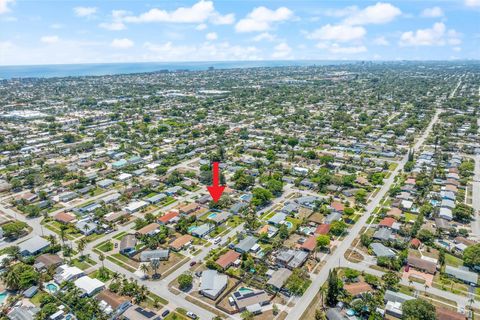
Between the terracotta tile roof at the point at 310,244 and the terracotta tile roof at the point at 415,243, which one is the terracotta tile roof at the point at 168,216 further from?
the terracotta tile roof at the point at 415,243

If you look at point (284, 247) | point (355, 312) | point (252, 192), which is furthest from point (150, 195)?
point (355, 312)

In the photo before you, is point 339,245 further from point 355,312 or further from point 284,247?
point 355,312

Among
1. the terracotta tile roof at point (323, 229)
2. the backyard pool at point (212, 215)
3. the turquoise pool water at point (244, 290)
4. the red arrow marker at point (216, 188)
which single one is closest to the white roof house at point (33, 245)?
the backyard pool at point (212, 215)

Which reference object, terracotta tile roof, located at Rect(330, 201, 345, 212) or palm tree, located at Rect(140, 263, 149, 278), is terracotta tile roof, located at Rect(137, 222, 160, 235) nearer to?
palm tree, located at Rect(140, 263, 149, 278)

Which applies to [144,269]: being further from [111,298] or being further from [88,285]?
[88,285]

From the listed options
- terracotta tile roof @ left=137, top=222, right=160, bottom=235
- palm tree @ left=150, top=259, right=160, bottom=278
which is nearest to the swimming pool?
palm tree @ left=150, top=259, right=160, bottom=278

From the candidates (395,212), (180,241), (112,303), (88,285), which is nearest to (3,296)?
(88,285)

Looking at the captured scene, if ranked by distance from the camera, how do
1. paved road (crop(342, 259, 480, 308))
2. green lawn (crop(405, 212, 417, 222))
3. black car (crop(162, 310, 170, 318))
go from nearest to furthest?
black car (crop(162, 310, 170, 318))
paved road (crop(342, 259, 480, 308))
green lawn (crop(405, 212, 417, 222))
